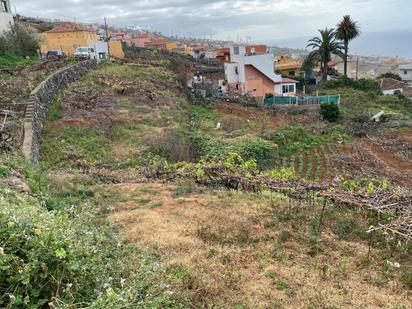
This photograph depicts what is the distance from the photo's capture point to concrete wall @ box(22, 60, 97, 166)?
10984 mm

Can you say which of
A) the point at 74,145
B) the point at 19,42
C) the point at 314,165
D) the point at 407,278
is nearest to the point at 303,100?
the point at 314,165

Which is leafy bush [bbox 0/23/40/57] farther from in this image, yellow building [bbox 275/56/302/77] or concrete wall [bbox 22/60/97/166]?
yellow building [bbox 275/56/302/77]

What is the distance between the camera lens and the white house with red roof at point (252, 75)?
109ft

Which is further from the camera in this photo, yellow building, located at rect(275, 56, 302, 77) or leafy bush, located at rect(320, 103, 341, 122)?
yellow building, located at rect(275, 56, 302, 77)

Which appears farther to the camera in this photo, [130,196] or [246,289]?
[130,196]

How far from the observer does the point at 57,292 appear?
321 centimetres

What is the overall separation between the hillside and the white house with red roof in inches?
745

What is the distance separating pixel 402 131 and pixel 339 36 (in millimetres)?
18574

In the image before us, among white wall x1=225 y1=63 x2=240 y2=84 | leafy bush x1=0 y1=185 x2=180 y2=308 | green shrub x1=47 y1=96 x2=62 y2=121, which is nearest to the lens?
leafy bush x1=0 y1=185 x2=180 y2=308

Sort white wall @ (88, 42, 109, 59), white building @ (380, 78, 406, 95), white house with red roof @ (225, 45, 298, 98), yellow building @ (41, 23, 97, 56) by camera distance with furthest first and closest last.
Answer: white building @ (380, 78, 406, 95)
yellow building @ (41, 23, 97, 56)
white wall @ (88, 42, 109, 59)
white house with red roof @ (225, 45, 298, 98)

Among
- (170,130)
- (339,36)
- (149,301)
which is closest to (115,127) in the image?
(170,130)

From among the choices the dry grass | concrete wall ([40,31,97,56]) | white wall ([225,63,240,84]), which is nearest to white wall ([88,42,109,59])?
concrete wall ([40,31,97,56])

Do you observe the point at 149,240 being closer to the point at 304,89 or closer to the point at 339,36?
the point at 304,89

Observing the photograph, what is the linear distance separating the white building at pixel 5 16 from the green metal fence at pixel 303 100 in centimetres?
1958
